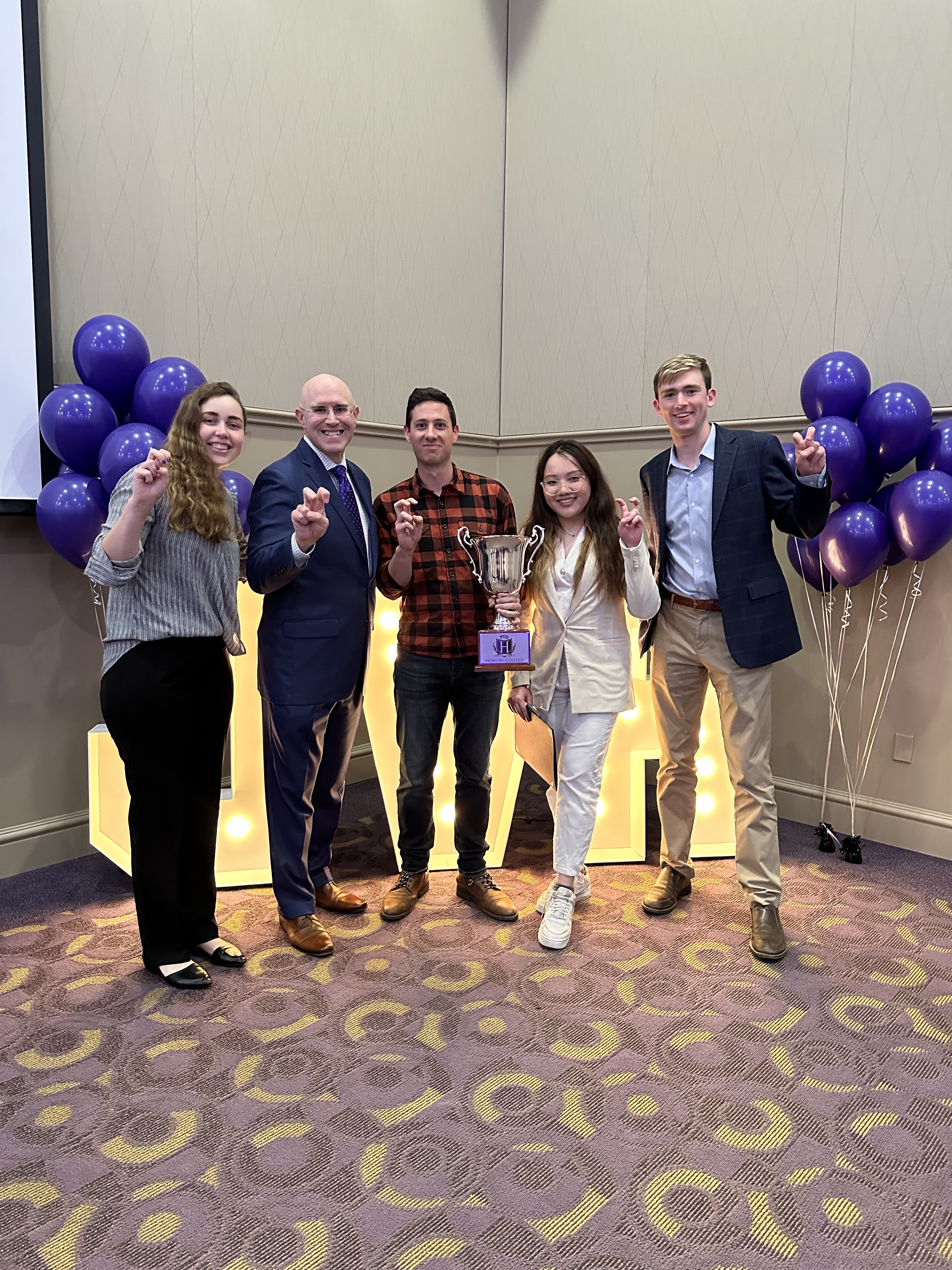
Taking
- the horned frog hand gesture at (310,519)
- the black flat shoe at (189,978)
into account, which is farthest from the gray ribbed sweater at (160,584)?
the black flat shoe at (189,978)

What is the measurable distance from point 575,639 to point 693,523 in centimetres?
53

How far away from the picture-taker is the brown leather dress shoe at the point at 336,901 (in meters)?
2.94

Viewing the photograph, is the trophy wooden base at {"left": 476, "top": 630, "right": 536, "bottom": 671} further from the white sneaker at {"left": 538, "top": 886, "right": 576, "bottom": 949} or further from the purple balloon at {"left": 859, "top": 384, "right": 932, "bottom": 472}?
the purple balloon at {"left": 859, "top": 384, "right": 932, "bottom": 472}

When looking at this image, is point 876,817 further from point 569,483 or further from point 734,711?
point 569,483

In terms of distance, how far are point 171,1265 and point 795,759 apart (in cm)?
327

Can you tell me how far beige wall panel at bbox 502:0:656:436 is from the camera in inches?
171

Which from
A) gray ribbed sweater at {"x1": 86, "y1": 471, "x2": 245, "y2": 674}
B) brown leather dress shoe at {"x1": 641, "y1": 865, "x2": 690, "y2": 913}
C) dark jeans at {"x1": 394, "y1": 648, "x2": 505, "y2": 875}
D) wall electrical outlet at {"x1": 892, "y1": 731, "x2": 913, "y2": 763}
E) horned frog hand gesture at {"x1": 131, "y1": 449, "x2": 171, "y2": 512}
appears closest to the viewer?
horned frog hand gesture at {"x1": 131, "y1": 449, "x2": 171, "y2": 512}

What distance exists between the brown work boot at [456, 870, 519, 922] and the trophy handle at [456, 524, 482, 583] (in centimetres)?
108

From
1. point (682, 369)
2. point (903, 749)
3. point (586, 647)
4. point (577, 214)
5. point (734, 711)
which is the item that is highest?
point (577, 214)

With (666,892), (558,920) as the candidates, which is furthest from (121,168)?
(666,892)

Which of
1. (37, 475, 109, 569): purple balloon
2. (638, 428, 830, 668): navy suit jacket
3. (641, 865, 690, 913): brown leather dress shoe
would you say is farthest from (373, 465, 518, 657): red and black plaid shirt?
(641, 865, 690, 913): brown leather dress shoe

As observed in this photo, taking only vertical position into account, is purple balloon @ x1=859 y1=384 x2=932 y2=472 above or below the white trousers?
above

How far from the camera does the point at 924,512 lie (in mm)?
3082

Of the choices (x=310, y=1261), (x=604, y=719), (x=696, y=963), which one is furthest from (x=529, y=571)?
(x=310, y=1261)
